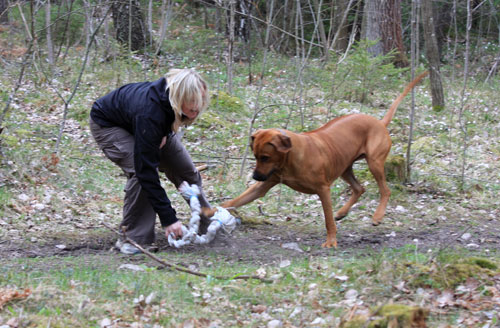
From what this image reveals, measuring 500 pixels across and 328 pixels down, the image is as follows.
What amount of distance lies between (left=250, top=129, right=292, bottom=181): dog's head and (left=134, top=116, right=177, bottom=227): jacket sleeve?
1.09 metres

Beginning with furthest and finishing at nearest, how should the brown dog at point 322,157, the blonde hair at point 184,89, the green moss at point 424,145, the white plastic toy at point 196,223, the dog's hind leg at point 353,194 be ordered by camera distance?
1. the green moss at point 424,145
2. the dog's hind leg at point 353,194
3. the brown dog at point 322,157
4. the white plastic toy at point 196,223
5. the blonde hair at point 184,89

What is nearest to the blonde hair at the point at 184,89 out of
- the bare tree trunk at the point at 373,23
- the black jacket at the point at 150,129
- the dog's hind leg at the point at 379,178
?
the black jacket at the point at 150,129

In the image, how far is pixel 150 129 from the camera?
471cm

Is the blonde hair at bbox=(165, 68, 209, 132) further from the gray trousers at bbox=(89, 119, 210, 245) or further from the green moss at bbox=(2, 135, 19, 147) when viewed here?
the green moss at bbox=(2, 135, 19, 147)

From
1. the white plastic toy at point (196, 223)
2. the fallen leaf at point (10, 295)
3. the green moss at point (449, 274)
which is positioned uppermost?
the green moss at point (449, 274)

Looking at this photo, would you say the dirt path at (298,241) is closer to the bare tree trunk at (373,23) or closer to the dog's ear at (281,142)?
the dog's ear at (281,142)

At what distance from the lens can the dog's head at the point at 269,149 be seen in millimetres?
5449

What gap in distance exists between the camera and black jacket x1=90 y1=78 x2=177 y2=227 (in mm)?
4727

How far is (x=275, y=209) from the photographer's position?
7.63m

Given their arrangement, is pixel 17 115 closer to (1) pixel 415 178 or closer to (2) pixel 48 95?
(2) pixel 48 95

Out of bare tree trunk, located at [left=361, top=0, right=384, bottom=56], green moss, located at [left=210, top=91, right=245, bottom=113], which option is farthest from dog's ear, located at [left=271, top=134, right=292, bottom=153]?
bare tree trunk, located at [left=361, top=0, right=384, bottom=56]

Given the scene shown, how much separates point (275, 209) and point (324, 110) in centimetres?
443

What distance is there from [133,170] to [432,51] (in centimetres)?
713

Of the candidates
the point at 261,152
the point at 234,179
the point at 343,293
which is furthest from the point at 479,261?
the point at 234,179
